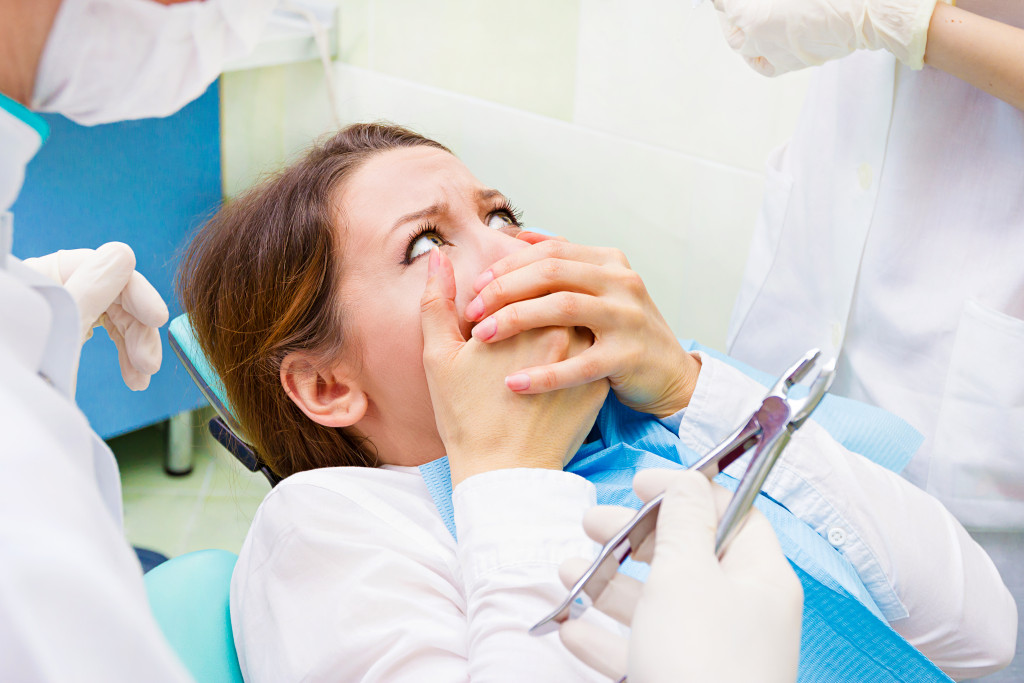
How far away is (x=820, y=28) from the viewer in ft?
3.55

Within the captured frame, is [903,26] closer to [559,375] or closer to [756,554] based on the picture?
[559,375]

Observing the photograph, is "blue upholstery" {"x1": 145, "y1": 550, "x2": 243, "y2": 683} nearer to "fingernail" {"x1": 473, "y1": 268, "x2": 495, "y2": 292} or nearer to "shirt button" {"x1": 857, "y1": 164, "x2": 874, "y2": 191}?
"fingernail" {"x1": 473, "y1": 268, "x2": 495, "y2": 292}

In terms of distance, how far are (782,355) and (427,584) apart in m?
0.82

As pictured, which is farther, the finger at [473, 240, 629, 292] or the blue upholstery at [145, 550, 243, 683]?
the finger at [473, 240, 629, 292]

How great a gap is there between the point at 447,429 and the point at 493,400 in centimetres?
6

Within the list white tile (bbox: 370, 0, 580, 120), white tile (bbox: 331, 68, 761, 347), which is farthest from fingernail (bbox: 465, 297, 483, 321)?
white tile (bbox: 370, 0, 580, 120)

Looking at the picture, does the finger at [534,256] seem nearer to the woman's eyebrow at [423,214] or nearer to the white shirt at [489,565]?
the woman's eyebrow at [423,214]

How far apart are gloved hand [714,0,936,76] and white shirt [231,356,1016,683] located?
1.50ft

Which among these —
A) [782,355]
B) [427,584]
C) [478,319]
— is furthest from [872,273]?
[427,584]

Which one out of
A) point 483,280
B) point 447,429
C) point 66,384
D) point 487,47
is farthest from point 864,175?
point 66,384

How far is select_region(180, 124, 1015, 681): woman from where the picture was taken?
0.84 m

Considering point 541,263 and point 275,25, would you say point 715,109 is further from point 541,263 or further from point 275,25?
point 275,25

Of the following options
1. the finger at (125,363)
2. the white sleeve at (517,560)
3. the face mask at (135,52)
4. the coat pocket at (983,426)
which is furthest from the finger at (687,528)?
the finger at (125,363)

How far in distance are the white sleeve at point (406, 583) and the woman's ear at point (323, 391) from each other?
12cm
